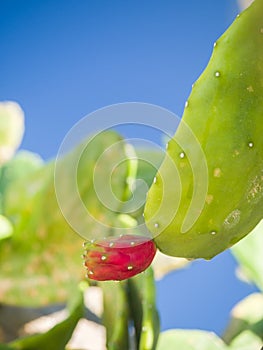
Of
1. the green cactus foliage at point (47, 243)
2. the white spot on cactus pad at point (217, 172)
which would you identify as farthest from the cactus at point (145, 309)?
the white spot on cactus pad at point (217, 172)

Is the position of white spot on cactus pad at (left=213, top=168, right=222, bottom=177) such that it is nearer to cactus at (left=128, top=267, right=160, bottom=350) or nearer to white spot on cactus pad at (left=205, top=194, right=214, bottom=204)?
white spot on cactus pad at (left=205, top=194, right=214, bottom=204)

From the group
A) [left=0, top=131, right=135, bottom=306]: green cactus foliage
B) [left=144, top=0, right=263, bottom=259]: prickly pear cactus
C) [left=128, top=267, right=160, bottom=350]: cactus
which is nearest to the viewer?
[left=144, top=0, right=263, bottom=259]: prickly pear cactus

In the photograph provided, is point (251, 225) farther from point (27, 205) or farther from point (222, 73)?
point (27, 205)

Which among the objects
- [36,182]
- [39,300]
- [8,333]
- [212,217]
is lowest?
[8,333]

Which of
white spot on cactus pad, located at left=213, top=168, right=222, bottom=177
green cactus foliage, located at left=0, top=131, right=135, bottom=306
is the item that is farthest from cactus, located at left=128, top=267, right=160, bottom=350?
white spot on cactus pad, located at left=213, top=168, right=222, bottom=177

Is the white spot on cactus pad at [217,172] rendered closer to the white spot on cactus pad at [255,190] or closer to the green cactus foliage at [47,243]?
the white spot on cactus pad at [255,190]

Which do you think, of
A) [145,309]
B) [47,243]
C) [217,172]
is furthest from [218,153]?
[47,243]

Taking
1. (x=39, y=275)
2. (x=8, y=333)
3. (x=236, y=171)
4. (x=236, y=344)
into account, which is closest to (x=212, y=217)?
(x=236, y=171)
